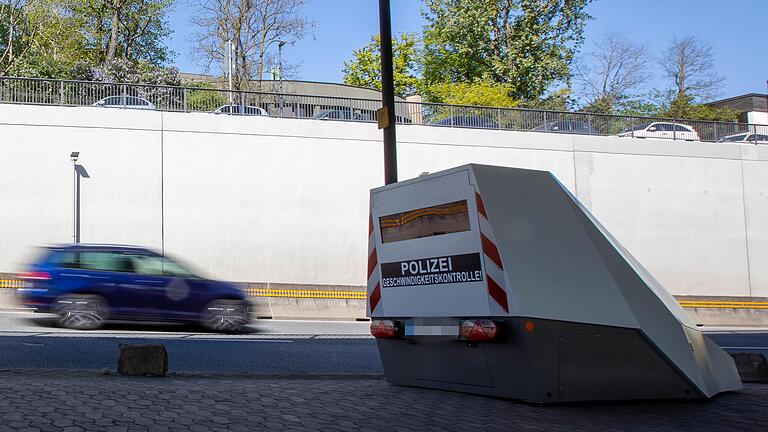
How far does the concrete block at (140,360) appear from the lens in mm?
8578

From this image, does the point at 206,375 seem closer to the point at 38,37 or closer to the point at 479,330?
the point at 479,330

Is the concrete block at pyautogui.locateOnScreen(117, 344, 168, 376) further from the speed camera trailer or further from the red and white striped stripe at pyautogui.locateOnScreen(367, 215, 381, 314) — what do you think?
the speed camera trailer

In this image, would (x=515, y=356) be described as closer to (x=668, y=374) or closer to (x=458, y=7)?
(x=668, y=374)

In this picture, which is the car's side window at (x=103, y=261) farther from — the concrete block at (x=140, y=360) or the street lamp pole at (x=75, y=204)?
the street lamp pole at (x=75, y=204)

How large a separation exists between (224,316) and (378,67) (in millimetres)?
47041

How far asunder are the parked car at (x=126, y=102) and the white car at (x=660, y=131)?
65.9 feet

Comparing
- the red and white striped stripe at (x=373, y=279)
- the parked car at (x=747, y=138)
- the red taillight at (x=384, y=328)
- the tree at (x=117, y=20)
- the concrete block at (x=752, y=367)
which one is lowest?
the concrete block at (x=752, y=367)

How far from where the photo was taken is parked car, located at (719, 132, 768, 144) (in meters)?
36.0

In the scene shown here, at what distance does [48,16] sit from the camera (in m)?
41.9

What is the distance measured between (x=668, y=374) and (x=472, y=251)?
217 cm

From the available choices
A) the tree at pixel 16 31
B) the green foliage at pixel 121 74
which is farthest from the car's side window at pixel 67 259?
the tree at pixel 16 31

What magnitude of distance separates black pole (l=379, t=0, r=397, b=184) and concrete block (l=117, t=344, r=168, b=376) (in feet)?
13.1

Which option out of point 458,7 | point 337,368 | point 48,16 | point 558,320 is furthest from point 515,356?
point 458,7

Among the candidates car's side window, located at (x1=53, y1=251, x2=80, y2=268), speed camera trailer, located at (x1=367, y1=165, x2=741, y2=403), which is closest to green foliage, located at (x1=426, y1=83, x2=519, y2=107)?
car's side window, located at (x1=53, y1=251, x2=80, y2=268)
